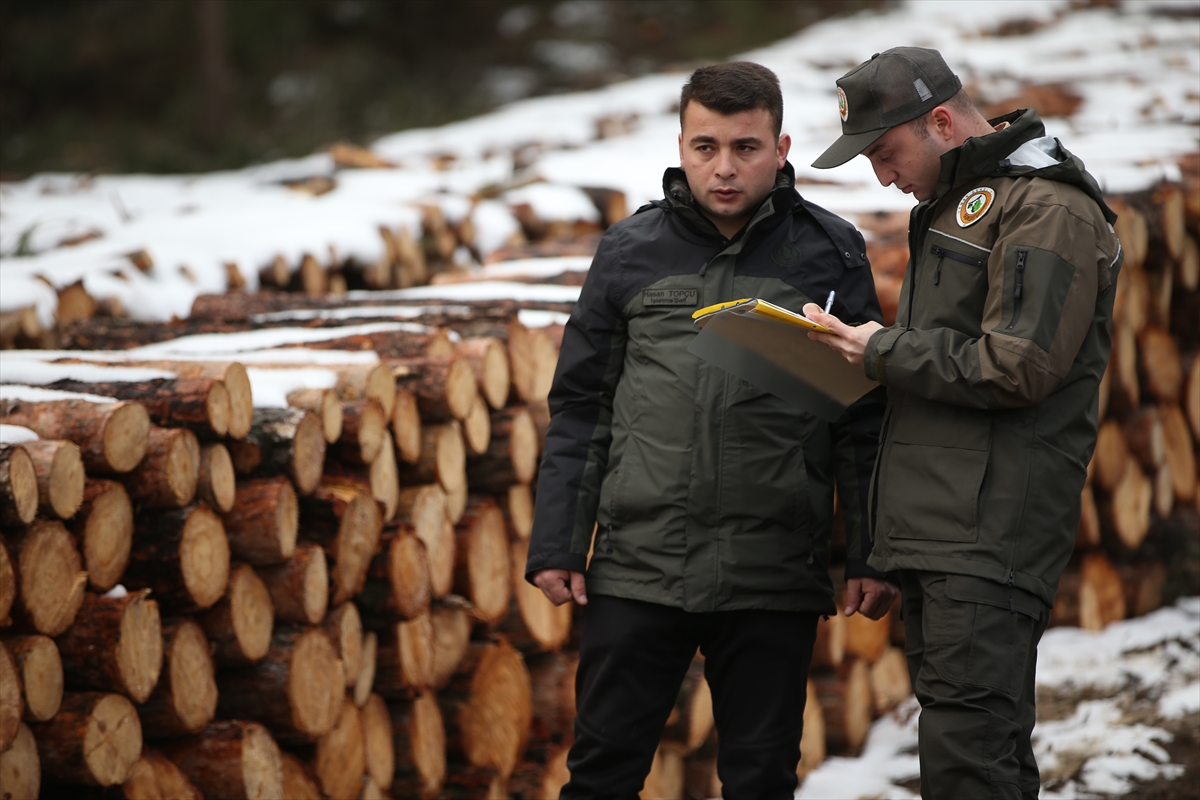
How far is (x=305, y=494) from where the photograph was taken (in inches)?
130

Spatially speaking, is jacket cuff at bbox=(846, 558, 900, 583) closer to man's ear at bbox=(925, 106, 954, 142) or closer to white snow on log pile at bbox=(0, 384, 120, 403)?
man's ear at bbox=(925, 106, 954, 142)

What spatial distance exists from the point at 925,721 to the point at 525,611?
1.84 m

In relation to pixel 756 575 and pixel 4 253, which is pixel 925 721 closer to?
pixel 756 575

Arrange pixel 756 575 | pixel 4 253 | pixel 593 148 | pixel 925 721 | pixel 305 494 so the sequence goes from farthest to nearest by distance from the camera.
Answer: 1. pixel 593 148
2. pixel 4 253
3. pixel 305 494
4. pixel 756 575
5. pixel 925 721

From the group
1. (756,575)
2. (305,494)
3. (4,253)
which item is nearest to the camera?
(756,575)

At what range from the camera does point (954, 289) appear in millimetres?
2426

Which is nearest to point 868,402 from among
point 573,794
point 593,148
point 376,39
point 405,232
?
point 573,794

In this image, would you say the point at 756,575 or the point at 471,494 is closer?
the point at 756,575

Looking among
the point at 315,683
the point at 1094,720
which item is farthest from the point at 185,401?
the point at 1094,720

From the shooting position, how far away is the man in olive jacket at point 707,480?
2.65 meters

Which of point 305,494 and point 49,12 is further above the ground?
point 49,12

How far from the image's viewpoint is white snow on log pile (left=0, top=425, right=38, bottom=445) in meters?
2.69

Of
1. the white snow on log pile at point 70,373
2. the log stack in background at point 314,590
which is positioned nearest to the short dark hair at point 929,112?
the log stack in background at point 314,590

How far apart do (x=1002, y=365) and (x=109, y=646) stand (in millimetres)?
2093
